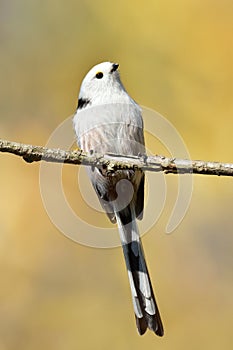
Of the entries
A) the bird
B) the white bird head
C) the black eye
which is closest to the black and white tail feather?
the bird

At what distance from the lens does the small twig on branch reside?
2.01 m

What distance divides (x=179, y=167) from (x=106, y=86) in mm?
1027

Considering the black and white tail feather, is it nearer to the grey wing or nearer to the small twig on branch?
the grey wing

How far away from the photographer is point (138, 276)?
8.84ft

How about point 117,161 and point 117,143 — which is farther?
point 117,143

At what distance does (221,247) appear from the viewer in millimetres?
4152

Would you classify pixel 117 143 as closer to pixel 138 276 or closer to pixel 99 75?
pixel 99 75

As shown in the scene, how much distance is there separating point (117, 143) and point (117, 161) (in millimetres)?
683

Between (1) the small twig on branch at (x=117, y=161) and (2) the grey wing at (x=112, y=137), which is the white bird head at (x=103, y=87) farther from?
(1) the small twig on branch at (x=117, y=161)

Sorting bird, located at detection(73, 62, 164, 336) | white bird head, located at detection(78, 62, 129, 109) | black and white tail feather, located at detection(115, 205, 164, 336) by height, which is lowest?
black and white tail feather, located at detection(115, 205, 164, 336)

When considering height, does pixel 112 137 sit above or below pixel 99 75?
below

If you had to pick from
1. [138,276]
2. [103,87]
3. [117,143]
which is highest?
[103,87]

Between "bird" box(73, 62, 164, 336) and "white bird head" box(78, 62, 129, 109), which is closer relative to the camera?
"bird" box(73, 62, 164, 336)

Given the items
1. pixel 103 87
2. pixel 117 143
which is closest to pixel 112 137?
pixel 117 143
